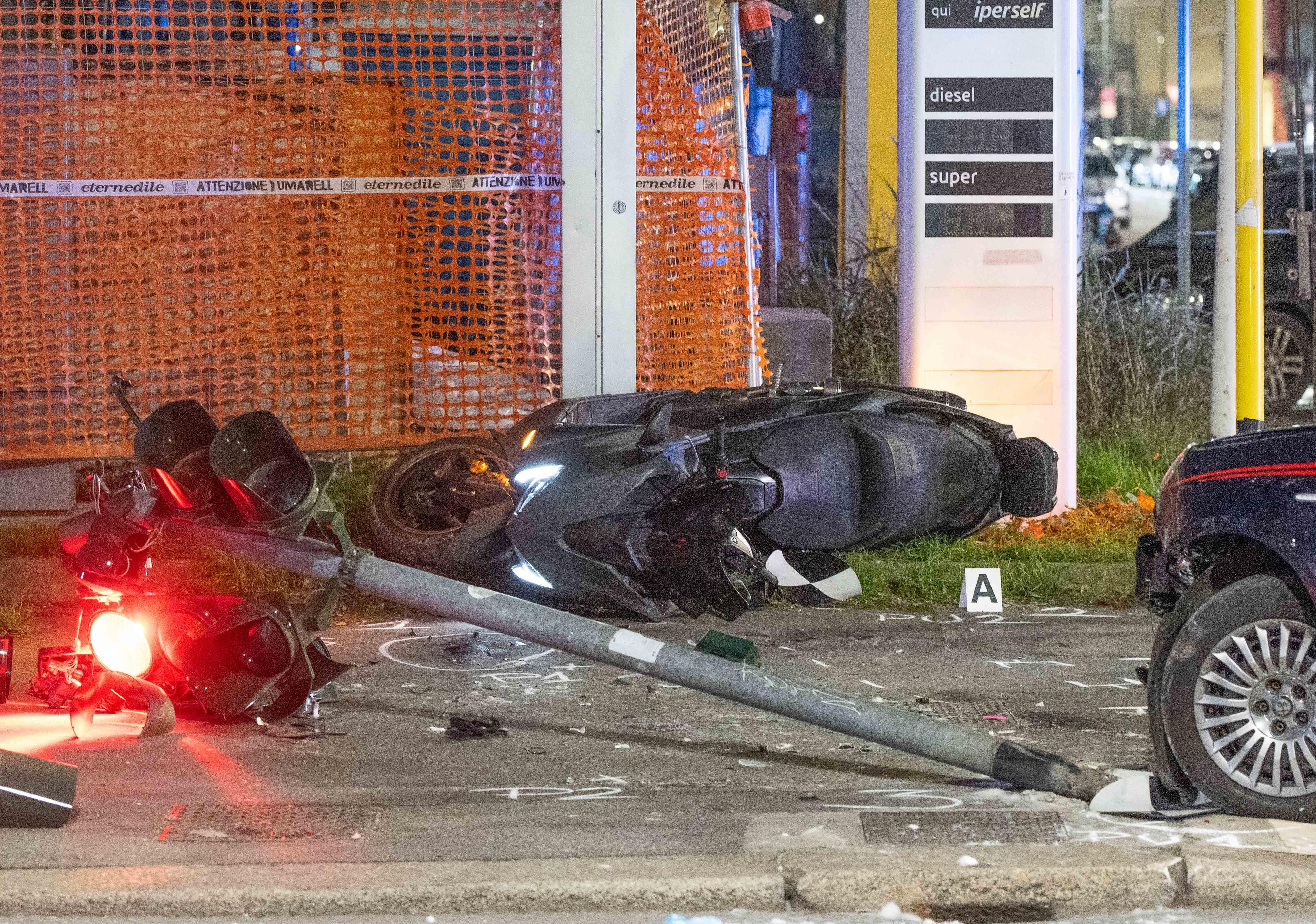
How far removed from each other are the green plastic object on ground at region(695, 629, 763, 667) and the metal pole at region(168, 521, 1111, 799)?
0.05m

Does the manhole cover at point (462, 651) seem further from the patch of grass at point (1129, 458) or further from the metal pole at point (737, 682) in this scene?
the patch of grass at point (1129, 458)

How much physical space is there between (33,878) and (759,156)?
21.2 ft

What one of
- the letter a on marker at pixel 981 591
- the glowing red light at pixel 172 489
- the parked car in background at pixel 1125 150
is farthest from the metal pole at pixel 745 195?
the parked car in background at pixel 1125 150

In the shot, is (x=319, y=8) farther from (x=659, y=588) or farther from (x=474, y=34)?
(x=659, y=588)

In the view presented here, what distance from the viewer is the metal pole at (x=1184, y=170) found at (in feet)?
42.8

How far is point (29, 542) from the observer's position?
8312 mm

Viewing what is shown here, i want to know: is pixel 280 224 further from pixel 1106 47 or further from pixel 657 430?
pixel 1106 47

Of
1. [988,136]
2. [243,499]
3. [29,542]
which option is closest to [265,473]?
[243,499]

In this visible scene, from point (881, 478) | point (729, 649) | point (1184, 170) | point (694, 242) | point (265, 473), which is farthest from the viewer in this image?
Result: point (1184, 170)

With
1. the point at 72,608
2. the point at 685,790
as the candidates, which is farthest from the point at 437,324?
the point at 685,790

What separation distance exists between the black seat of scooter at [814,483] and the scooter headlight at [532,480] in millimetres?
825

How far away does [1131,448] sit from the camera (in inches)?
413

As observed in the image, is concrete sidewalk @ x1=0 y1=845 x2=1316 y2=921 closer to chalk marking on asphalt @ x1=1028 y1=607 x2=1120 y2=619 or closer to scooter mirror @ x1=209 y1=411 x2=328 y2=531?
scooter mirror @ x1=209 y1=411 x2=328 y2=531

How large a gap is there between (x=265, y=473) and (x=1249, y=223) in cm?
562
